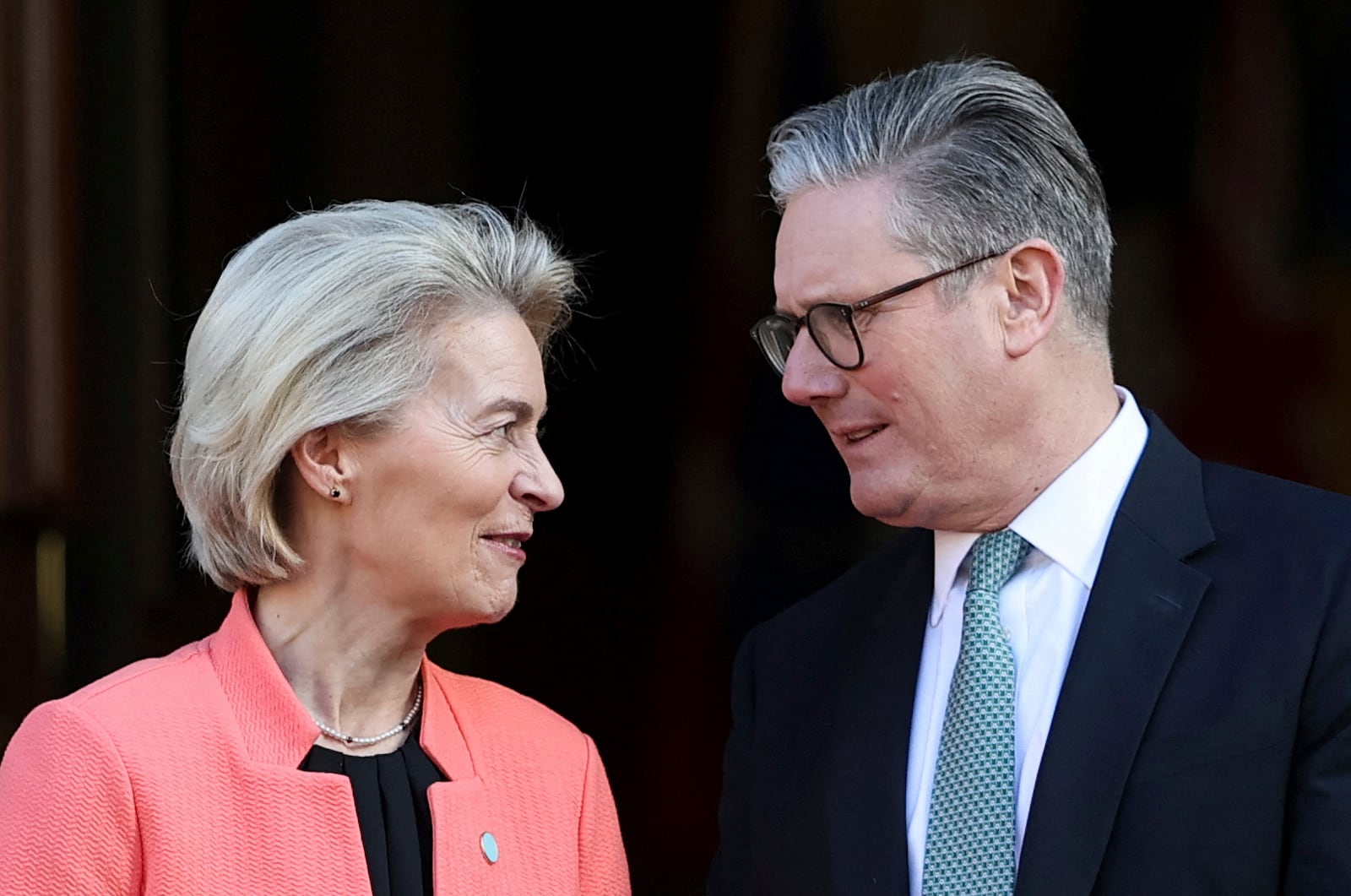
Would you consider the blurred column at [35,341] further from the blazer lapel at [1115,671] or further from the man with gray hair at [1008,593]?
the blazer lapel at [1115,671]

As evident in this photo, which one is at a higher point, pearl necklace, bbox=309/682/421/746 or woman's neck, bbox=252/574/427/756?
woman's neck, bbox=252/574/427/756

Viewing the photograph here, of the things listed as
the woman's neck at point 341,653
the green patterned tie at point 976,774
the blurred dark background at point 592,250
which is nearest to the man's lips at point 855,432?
the green patterned tie at point 976,774

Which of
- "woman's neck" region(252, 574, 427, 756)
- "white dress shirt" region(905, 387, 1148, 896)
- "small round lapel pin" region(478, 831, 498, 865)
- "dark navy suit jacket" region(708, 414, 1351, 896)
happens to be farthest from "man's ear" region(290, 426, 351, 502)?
"white dress shirt" region(905, 387, 1148, 896)

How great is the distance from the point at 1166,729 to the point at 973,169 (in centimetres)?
93

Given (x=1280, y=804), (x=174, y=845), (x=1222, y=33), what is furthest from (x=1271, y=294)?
(x=174, y=845)

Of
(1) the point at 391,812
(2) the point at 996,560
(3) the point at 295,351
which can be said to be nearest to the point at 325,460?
(3) the point at 295,351

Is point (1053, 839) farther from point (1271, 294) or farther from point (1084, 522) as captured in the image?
point (1271, 294)

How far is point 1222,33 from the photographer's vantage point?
12.1 ft

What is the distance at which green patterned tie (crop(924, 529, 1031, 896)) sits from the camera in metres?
2.41

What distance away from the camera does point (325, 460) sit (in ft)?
8.65

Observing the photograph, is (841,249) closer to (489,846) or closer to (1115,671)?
(1115,671)

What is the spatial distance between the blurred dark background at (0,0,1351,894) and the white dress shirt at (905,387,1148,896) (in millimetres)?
1183

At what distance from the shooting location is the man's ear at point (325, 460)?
2621 mm

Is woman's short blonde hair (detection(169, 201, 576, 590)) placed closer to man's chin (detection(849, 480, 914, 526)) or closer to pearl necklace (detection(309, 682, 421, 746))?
pearl necklace (detection(309, 682, 421, 746))
